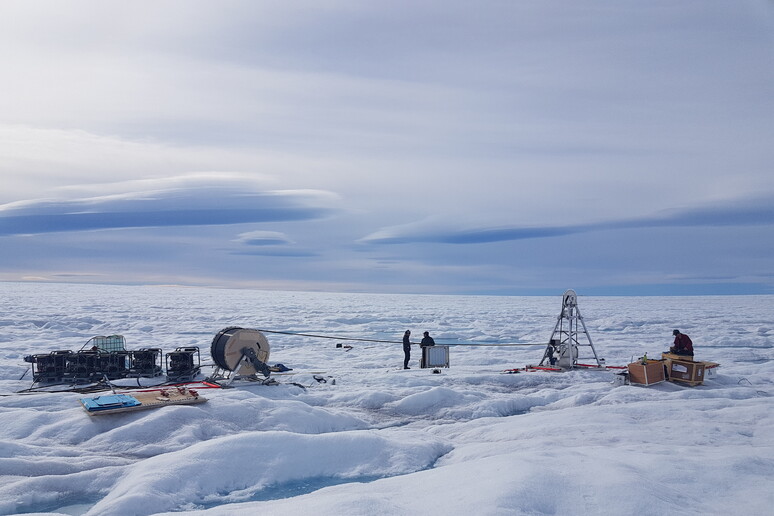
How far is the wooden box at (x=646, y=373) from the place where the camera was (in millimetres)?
14477

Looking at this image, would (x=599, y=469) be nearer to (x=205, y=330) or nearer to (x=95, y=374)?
Answer: (x=95, y=374)

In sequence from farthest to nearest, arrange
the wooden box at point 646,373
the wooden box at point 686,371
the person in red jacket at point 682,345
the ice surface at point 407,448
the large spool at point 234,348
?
the person in red jacket at point 682,345 → the wooden box at point 686,371 → the wooden box at point 646,373 → the large spool at point 234,348 → the ice surface at point 407,448

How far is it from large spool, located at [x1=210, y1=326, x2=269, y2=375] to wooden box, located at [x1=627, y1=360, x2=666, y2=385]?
10.8m

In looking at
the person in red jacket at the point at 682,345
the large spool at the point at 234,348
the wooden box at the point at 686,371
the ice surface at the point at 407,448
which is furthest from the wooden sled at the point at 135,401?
the person in red jacket at the point at 682,345

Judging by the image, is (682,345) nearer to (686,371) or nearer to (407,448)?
(686,371)

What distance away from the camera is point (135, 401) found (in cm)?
1082

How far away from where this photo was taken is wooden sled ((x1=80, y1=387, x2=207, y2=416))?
1042cm

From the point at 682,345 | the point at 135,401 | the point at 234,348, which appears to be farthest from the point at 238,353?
the point at 682,345

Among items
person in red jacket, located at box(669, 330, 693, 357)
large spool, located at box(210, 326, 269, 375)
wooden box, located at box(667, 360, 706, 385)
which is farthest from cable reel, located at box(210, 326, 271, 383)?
person in red jacket, located at box(669, 330, 693, 357)

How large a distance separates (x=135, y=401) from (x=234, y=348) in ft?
11.5

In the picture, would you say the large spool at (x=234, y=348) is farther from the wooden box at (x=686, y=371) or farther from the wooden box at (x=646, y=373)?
the wooden box at (x=686, y=371)

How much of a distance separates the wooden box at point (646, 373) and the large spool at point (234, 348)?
1083 cm

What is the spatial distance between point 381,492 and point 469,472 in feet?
4.37

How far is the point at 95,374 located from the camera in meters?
15.2
